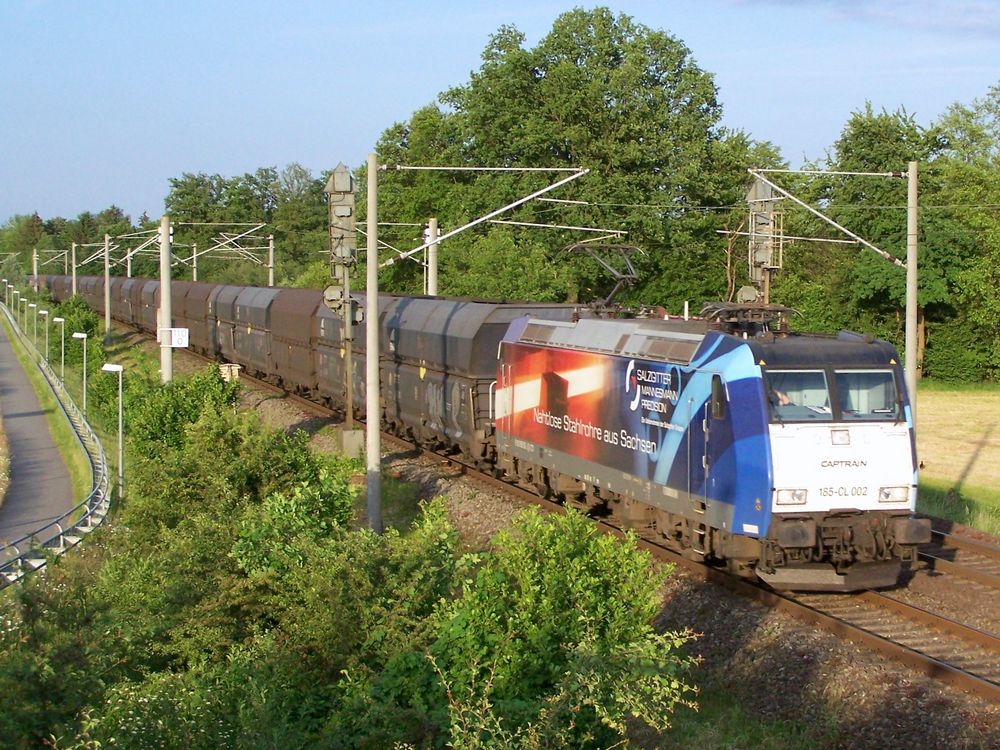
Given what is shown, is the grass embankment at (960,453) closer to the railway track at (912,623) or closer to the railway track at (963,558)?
the railway track at (963,558)

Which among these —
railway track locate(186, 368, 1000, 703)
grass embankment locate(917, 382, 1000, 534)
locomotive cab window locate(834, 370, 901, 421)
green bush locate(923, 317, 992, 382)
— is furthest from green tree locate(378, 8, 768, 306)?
locomotive cab window locate(834, 370, 901, 421)

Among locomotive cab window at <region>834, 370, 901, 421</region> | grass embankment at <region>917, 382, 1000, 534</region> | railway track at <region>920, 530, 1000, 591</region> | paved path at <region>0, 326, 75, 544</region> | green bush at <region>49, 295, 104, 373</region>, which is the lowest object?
paved path at <region>0, 326, 75, 544</region>

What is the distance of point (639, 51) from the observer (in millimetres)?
56750

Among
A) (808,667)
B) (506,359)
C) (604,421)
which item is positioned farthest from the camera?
(506,359)

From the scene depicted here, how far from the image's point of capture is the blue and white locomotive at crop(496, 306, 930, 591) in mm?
13859

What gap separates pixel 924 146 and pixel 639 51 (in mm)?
14705

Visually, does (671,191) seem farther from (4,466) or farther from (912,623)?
(912,623)

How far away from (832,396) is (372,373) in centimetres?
772

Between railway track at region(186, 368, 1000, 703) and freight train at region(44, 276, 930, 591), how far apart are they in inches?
10.6

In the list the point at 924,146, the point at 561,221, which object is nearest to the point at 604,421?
the point at 561,221

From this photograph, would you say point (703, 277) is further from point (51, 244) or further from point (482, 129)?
point (51, 244)

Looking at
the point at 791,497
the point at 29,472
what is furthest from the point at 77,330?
the point at 791,497

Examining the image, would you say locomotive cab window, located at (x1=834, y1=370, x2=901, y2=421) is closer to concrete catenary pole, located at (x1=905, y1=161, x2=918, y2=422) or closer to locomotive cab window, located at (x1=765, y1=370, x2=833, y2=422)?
locomotive cab window, located at (x1=765, y1=370, x2=833, y2=422)

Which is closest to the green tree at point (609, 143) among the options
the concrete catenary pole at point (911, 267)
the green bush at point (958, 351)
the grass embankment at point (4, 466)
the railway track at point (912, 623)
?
the green bush at point (958, 351)
